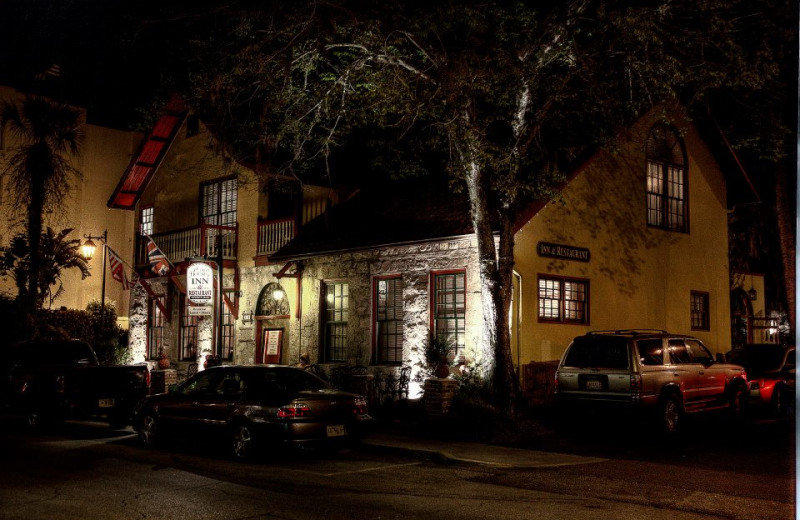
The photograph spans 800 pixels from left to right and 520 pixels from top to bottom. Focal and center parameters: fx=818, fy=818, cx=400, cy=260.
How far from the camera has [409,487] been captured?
33.2 ft

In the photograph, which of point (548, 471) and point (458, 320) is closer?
point (548, 471)

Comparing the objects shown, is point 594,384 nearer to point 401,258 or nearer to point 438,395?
point 438,395

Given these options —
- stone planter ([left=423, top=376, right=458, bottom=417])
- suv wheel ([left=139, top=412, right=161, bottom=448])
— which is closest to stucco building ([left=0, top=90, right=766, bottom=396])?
stone planter ([left=423, top=376, right=458, bottom=417])

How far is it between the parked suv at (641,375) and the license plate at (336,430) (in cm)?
510

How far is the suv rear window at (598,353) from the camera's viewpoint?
579 inches

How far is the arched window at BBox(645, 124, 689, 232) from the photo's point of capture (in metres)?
21.8

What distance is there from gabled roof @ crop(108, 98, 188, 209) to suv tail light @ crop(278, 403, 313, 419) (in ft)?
56.3

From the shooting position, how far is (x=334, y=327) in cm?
2184

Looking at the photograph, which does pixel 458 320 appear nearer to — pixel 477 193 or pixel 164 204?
pixel 477 193

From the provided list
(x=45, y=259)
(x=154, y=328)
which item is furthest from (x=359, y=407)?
(x=45, y=259)

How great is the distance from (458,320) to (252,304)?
746cm

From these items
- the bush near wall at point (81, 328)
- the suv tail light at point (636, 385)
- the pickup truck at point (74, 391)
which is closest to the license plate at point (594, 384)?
the suv tail light at point (636, 385)

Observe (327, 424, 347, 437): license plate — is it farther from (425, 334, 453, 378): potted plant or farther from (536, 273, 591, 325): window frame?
(536, 273, 591, 325): window frame

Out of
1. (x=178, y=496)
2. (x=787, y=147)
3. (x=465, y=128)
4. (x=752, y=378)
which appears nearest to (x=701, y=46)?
(x=465, y=128)
